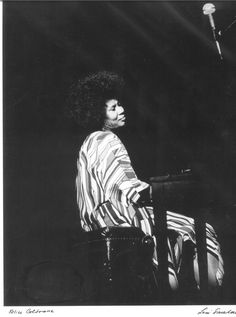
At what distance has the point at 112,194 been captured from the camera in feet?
8.38

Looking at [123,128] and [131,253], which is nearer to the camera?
[131,253]

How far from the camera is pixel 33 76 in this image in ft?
8.71

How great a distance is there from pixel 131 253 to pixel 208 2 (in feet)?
5.50

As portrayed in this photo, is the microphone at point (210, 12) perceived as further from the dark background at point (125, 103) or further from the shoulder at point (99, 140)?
the shoulder at point (99, 140)

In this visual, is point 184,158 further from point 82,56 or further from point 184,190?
point 82,56

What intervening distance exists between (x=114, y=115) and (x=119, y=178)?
395 mm

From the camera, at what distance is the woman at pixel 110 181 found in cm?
251

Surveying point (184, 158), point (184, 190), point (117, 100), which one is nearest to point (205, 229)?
point (184, 190)

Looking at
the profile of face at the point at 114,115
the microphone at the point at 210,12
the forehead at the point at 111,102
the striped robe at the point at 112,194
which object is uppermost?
the microphone at the point at 210,12
